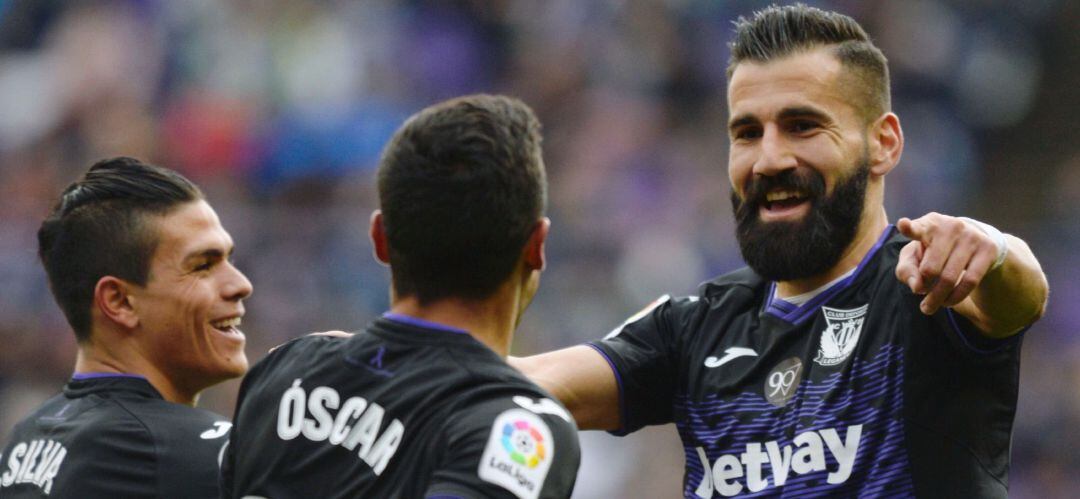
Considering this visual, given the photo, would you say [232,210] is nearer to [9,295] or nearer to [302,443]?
[9,295]

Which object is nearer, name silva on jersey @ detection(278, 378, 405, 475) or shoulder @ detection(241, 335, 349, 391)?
name silva on jersey @ detection(278, 378, 405, 475)

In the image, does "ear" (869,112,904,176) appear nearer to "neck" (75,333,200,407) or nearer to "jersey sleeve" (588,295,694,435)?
"jersey sleeve" (588,295,694,435)

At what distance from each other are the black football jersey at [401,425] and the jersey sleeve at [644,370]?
4.28ft

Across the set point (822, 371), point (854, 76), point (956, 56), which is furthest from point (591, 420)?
point (956, 56)

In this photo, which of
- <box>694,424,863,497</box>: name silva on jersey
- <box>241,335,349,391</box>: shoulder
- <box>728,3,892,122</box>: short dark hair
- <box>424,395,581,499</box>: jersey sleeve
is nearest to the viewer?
<box>424,395,581,499</box>: jersey sleeve

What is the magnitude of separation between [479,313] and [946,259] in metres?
1.15

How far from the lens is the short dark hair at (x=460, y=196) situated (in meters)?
3.52

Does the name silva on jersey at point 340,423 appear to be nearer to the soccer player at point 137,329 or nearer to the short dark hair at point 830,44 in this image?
→ the soccer player at point 137,329

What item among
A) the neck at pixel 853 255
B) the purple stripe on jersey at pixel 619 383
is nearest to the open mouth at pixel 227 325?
the purple stripe on jersey at pixel 619 383

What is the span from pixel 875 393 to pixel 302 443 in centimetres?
165

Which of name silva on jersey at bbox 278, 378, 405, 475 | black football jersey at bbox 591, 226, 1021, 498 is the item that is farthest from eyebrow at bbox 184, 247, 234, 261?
name silva on jersey at bbox 278, 378, 405, 475

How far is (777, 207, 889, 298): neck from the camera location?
15.4 feet

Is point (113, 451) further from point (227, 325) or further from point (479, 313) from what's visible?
point (479, 313)

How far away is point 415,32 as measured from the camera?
46.3 feet
